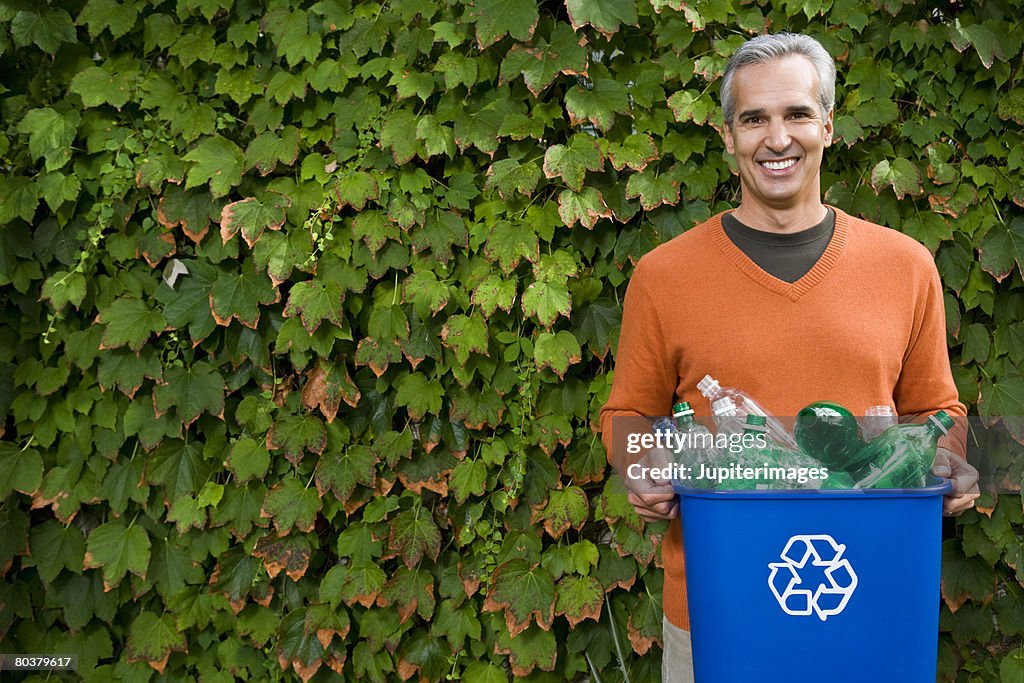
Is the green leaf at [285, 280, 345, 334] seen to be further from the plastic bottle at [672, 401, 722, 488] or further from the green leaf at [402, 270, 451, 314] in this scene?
the plastic bottle at [672, 401, 722, 488]

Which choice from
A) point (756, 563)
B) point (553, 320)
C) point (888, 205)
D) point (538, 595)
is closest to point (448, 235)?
point (553, 320)

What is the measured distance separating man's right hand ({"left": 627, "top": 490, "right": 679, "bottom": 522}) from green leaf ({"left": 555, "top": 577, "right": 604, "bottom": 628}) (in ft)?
3.33

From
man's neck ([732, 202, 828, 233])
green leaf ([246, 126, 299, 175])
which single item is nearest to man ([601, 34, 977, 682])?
man's neck ([732, 202, 828, 233])

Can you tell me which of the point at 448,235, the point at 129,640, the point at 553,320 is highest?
the point at 448,235

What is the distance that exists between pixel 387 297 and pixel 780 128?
4.10ft

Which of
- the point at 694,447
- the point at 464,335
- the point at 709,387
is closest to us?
the point at 694,447

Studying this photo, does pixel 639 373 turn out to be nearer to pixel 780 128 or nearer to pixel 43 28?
pixel 780 128

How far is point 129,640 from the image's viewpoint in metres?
2.65

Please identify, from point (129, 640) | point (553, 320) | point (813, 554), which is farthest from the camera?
point (129, 640)

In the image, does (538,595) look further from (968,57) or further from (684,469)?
(968,57)

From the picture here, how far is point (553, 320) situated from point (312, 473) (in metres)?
0.81

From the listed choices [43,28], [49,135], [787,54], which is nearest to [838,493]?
[787,54]

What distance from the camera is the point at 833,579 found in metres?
1.25

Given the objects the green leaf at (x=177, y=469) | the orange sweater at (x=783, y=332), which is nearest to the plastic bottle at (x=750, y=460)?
the orange sweater at (x=783, y=332)
